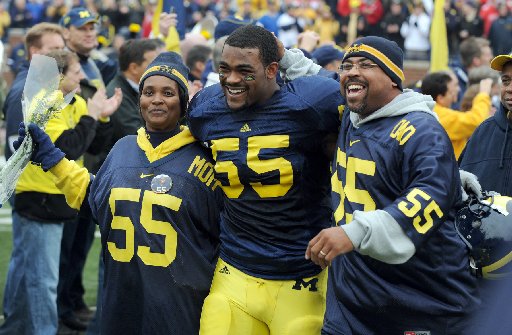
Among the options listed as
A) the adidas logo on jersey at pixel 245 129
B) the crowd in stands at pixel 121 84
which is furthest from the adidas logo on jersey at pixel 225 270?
the crowd in stands at pixel 121 84

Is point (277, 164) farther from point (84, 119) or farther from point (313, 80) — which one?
point (84, 119)

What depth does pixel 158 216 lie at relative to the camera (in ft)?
16.4

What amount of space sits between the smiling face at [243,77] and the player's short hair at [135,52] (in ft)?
9.52

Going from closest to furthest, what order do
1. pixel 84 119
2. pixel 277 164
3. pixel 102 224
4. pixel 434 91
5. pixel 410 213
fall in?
1. pixel 410 213
2. pixel 277 164
3. pixel 102 224
4. pixel 84 119
5. pixel 434 91

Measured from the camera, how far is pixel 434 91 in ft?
26.2

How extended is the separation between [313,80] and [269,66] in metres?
0.24

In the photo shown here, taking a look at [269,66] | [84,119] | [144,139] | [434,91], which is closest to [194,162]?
[144,139]

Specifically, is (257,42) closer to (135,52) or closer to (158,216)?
(158,216)

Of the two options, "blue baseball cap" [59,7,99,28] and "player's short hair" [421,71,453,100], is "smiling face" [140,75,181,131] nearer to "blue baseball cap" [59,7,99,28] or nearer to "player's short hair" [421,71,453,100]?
"player's short hair" [421,71,453,100]

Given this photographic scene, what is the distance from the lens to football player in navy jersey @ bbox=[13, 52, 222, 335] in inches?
197

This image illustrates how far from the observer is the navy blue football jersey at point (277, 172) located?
15.7 feet

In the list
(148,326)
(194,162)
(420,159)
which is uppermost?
(420,159)

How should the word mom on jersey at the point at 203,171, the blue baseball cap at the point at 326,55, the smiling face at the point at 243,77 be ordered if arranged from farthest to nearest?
the blue baseball cap at the point at 326,55 < the word mom on jersey at the point at 203,171 < the smiling face at the point at 243,77

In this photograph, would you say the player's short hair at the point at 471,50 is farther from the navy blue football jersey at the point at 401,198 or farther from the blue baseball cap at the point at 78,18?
the navy blue football jersey at the point at 401,198
